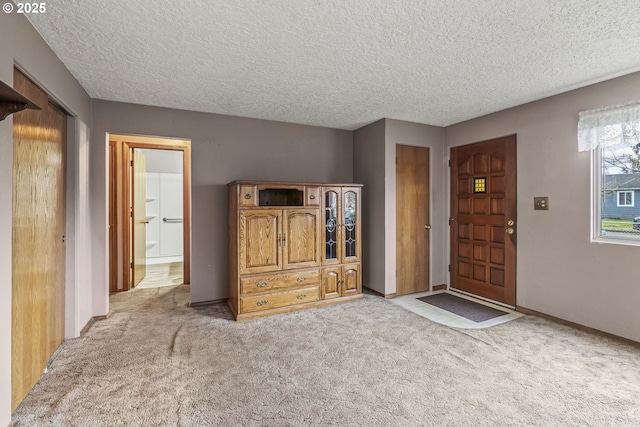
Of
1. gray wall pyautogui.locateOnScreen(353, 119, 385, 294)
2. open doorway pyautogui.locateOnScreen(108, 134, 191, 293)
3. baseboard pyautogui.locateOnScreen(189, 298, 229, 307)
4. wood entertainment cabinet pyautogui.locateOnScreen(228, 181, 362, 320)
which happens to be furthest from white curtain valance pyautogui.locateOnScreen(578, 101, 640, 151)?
open doorway pyautogui.locateOnScreen(108, 134, 191, 293)

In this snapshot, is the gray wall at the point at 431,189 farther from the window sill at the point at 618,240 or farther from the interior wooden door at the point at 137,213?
the interior wooden door at the point at 137,213

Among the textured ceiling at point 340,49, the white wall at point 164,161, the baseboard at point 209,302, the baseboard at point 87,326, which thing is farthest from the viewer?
the white wall at point 164,161

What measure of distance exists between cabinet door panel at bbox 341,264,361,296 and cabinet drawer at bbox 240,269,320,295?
0.38 metres

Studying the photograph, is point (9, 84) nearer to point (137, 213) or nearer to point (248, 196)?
point (248, 196)

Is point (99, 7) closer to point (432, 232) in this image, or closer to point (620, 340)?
point (432, 232)

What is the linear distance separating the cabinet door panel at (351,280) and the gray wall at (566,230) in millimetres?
1831

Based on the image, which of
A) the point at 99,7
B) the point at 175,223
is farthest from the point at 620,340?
the point at 175,223

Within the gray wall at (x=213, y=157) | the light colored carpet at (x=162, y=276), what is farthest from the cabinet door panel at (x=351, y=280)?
the light colored carpet at (x=162, y=276)

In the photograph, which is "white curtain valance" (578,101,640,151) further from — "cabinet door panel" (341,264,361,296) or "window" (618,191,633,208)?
"cabinet door panel" (341,264,361,296)

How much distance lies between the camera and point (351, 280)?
13.0 feet

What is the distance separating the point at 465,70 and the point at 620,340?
2675 mm

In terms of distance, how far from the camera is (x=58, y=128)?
2.53 m

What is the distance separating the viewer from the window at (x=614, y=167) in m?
2.67

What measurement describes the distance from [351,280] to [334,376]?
182 centimetres
